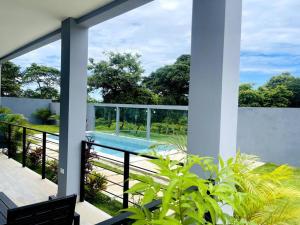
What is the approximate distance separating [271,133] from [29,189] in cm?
763

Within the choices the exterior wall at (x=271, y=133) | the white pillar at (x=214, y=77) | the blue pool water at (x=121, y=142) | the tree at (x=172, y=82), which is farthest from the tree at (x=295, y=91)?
the white pillar at (x=214, y=77)

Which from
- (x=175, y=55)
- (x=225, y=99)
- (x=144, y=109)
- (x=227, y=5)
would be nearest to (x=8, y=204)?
(x=225, y=99)

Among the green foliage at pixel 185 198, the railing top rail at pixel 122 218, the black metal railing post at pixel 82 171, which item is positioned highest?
the green foliage at pixel 185 198

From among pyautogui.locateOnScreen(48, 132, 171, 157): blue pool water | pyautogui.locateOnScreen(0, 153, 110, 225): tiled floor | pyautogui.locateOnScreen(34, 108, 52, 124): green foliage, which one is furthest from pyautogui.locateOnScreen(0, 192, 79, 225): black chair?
pyautogui.locateOnScreen(34, 108, 52, 124): green foliage

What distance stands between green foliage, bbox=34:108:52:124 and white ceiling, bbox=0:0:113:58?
40.8 ft

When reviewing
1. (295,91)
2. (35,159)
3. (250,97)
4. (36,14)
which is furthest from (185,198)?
(295,91)

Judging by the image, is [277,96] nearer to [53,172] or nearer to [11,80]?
[53,172]

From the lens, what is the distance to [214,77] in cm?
205

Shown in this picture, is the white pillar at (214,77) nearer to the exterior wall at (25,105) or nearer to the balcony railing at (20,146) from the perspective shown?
the balcony railing at (20,146)

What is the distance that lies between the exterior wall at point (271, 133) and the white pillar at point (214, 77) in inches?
286

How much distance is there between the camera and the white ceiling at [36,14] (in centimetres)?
353

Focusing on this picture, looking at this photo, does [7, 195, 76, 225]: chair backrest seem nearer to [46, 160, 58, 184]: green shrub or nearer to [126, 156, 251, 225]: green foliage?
[126, 156, 251, 225]: green foliage

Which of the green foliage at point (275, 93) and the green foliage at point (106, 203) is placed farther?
the green foliage at point (275, 93)

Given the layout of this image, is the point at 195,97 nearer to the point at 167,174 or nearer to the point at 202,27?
the point at 202,27
